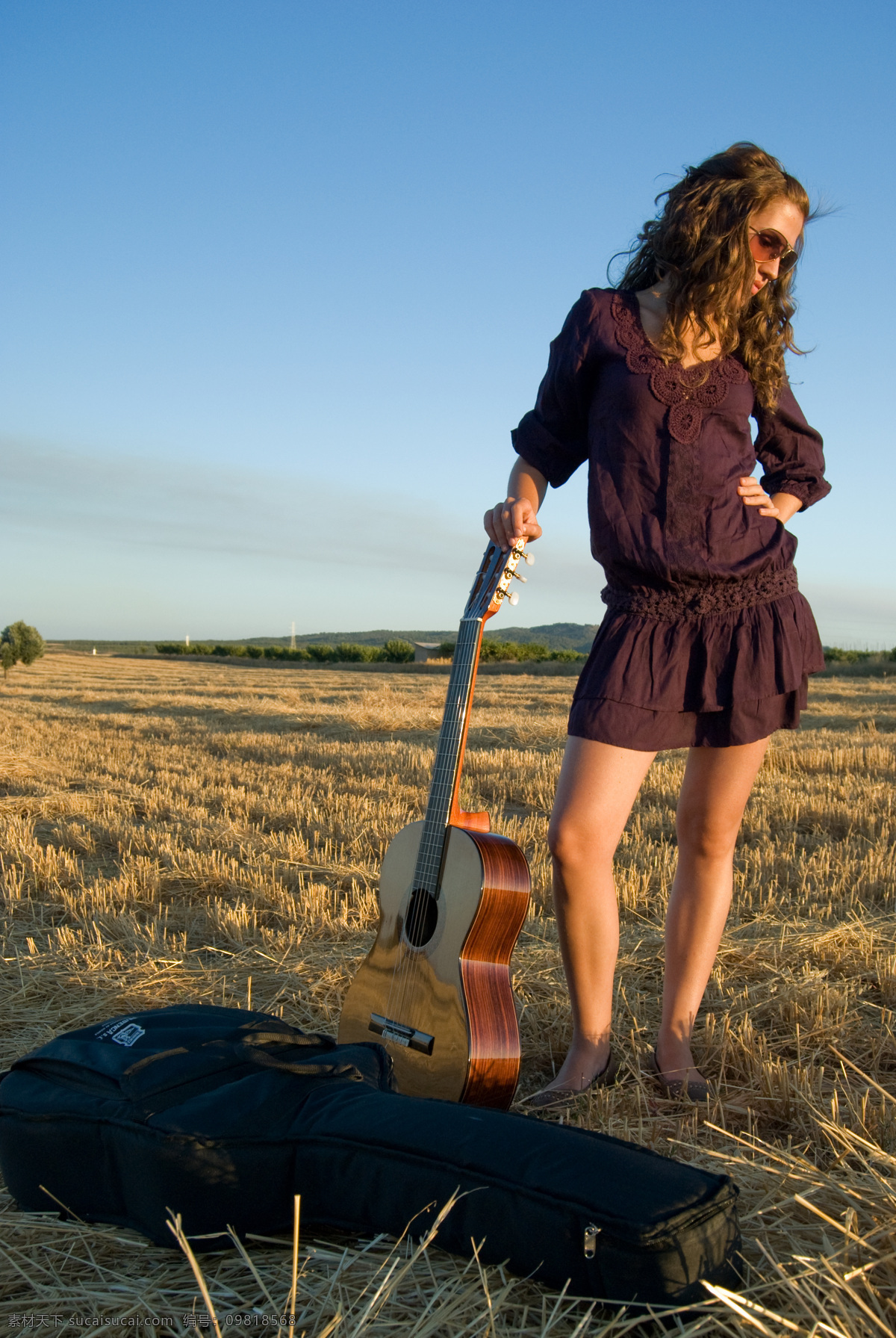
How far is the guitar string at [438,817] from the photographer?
253 centimetres

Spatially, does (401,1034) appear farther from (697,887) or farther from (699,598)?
(699,598)

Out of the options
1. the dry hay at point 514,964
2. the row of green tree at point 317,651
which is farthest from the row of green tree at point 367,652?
the dry hay at point 514,964

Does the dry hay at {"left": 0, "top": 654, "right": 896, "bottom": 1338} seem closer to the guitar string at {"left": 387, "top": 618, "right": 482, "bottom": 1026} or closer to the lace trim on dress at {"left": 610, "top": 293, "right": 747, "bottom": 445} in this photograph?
the guitar string at {"left": 387, "top": 618, "right": 482, "bottom": 1026}

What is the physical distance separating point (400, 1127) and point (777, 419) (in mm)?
2102

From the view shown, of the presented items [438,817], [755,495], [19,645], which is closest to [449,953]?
[438,817]

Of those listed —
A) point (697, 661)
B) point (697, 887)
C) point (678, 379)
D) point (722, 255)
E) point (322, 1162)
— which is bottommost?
point (322, 1162)

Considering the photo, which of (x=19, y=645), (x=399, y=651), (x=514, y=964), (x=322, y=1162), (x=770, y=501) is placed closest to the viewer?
(x=322, y=1162)

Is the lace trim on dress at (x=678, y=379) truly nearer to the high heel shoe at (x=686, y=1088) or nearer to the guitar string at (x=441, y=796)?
the guitar string at (x=441, y=796)

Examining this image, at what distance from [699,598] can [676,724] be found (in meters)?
0.33

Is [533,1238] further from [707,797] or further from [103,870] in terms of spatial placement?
[103,870]

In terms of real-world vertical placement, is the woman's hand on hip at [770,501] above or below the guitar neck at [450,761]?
above

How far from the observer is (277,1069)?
6.02 ft

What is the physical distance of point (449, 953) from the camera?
96.9 inches

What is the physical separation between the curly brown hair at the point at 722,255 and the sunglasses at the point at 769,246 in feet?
0.14
